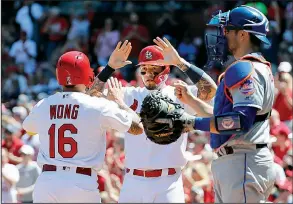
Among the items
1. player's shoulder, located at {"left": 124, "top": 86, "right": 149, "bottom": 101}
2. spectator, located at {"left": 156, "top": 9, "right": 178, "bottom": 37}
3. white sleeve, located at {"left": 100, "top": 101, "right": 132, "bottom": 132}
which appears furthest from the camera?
spectator, located at {"left": 156, "top": 9, "right": 178, "bottom": 37}

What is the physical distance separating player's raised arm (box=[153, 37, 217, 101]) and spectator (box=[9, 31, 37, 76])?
41.6ft

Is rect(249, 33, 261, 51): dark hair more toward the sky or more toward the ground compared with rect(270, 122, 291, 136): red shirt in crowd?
more toward the sky

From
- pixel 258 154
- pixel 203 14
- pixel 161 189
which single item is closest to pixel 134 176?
pixel 161 189

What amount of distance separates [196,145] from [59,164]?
208 inches

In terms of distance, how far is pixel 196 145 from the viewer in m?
11.7

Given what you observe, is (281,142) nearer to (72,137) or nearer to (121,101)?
(121,101)

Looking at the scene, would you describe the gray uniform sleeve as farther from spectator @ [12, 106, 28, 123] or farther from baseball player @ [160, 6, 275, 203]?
spectator @ [12, 106, 28, 123]

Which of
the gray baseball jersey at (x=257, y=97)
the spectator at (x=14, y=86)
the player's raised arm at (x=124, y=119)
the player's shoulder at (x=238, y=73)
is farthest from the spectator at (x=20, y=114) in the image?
the player's shoulder at (x=238, y=73)

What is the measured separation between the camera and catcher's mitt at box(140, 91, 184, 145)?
5.59 metres

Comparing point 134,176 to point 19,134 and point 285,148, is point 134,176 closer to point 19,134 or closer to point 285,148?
point 285,148

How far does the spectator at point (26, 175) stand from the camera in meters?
11.3

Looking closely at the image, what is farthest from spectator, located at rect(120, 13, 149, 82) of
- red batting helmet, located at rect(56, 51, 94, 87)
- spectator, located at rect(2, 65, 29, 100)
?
red batting helmet, located at rect(56, 51, 94, 87)

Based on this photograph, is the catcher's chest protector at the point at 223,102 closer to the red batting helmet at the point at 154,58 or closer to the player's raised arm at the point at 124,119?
the player's raised arm at the point at 124,119

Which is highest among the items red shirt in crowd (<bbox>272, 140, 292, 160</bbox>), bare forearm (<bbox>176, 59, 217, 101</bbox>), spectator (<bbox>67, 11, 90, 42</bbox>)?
bare forearm (<bbox>176, 59, 217, 101</bbox>)
